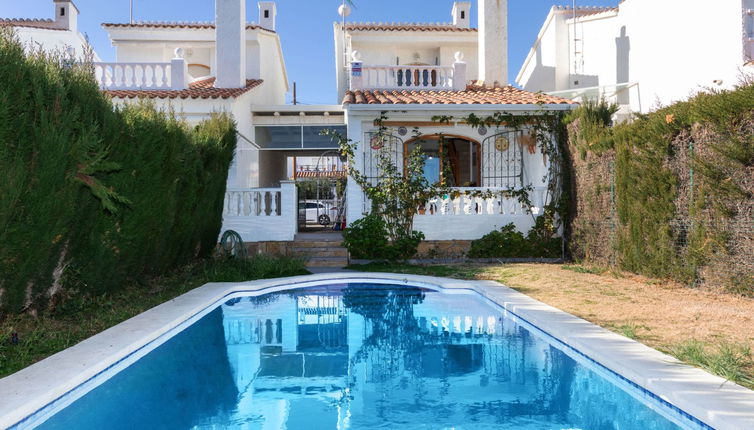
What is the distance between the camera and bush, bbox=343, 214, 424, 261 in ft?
42.8

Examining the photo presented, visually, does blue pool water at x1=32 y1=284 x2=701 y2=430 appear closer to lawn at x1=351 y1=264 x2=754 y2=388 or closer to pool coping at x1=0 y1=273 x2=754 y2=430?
pool coping at x1=0 y1=273 x2=754 y2=430

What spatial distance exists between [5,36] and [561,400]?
656 centimetres

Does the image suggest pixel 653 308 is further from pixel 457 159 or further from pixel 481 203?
pixel 457 159

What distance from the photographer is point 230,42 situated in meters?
17.4

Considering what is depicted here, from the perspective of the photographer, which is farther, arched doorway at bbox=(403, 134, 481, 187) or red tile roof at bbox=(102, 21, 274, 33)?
red tile roof at bbox=(102, 21, 274, 33)

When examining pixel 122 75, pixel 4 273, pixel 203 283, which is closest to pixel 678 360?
pixel 4 273

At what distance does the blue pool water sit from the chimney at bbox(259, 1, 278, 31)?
61.4 ft

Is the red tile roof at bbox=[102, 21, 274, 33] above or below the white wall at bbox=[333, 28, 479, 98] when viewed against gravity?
above

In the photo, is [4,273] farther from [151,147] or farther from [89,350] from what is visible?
[151,147]

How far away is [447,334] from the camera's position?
7262mm

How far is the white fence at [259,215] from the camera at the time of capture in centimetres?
1382

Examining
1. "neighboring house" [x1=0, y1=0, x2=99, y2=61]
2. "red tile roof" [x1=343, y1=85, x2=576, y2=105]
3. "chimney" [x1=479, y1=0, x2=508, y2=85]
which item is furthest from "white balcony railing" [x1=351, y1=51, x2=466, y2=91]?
"neighboring house" [x1=0, y1=0, x2=99, y2=61]

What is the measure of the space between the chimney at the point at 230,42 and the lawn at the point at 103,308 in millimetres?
7511

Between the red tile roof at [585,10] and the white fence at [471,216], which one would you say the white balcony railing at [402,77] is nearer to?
the white fence at [471,216]
